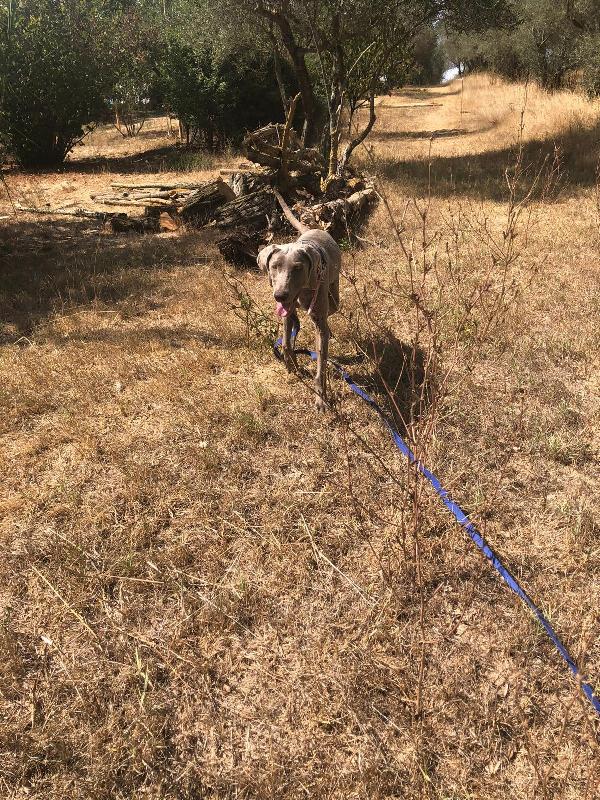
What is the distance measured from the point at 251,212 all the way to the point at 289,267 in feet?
17.3

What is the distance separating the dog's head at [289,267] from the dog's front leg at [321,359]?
17.6 inches

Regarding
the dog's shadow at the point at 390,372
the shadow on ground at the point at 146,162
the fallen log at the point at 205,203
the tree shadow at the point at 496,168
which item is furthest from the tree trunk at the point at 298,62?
the dog's shadow at the point at 390,372

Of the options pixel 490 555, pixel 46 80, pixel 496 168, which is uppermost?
pixel 46 80

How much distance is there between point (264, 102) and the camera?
17.7 m

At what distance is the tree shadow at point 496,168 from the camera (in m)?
10.2

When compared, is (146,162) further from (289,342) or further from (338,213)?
(289,342)

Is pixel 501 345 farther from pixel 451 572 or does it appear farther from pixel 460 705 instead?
pixel 460 705

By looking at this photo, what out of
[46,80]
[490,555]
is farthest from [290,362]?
[46,80]

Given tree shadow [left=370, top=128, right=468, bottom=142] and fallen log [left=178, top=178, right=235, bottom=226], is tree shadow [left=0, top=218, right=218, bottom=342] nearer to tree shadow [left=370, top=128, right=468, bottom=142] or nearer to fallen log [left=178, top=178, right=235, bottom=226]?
fallen log [left=178, top=178, right=235, bottom=226]

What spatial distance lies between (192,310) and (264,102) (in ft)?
48.2

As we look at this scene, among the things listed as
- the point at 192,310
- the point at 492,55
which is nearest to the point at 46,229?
the point at 192,310

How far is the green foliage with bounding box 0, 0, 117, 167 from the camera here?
49.7 ft

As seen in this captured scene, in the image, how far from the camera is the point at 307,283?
3.67 meters

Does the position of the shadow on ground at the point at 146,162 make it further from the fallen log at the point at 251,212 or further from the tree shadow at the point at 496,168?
the fallen log at the point at 251,212
